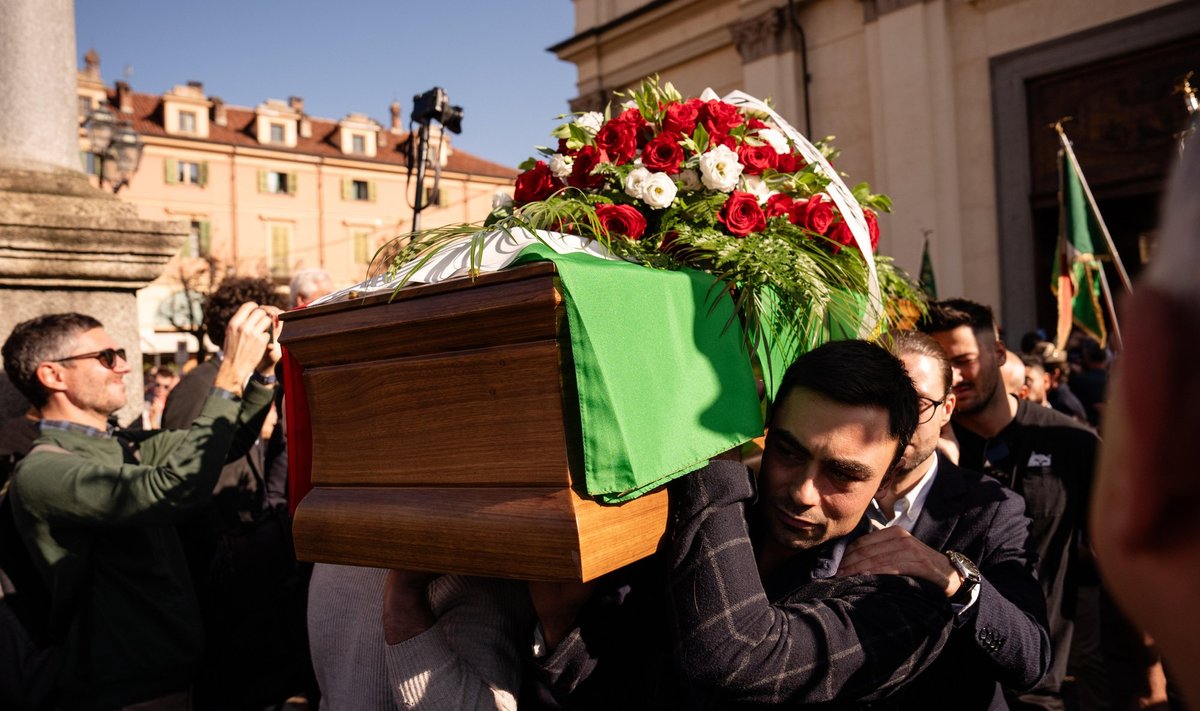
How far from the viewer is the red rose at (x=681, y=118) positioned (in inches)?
79.7

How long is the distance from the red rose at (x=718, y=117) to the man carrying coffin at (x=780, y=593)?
1.84 feet

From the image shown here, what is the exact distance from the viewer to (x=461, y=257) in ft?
5.36

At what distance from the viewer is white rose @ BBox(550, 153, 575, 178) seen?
209 cm

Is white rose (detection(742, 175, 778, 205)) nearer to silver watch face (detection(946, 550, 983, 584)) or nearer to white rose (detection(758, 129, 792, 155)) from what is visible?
white rose (detection(758, 129, 792, 155))

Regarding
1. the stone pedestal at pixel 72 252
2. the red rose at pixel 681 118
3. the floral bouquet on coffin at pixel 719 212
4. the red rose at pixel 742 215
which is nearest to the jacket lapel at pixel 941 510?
the floral bouquet on coffin at pixel 719 212

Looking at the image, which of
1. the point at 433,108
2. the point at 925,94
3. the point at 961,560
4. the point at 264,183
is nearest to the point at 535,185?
the point at 961,560

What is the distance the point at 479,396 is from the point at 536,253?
267 mm

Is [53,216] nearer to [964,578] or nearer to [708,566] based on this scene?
[708,566]

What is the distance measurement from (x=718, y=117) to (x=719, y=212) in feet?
0.92

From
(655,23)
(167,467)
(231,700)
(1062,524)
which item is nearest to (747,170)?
(167,467)

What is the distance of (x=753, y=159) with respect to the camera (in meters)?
2.02

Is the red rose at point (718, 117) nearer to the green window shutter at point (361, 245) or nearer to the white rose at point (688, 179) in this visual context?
the white rose at point (688, 179)

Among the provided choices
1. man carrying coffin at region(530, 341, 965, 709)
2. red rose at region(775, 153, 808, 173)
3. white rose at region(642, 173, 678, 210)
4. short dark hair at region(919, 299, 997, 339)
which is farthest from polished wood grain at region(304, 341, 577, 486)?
short dark hair at region(919, 299, 997, 339)

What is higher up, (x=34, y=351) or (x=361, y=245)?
(x=361, y=245)
